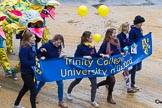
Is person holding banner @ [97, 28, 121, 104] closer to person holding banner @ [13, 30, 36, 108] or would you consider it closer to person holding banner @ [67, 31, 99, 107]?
person holding banner @ [67, 31, 99, 107]

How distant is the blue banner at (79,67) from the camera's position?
8047mm

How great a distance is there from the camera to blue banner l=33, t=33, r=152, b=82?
8.05 metres

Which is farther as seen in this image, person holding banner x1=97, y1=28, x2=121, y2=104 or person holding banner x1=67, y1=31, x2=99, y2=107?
person holding banner x1=97, y1=28, x2=121, y2=104

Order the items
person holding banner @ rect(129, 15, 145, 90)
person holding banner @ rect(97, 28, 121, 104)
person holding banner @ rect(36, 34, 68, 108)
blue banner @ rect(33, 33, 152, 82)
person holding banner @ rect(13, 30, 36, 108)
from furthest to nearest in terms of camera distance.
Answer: person holding banner @ rect(129, 15, 145, 90)
person holding banner @ rect(97, 28, 121, 104)
blue banner @ rect(33, 33, 152, 82)
person holding banner @ rect(36, 34, 68, 108)
person holding banner @ rect(13, 30, 36, 108)

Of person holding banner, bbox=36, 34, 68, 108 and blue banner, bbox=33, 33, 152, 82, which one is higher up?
person holding banner, bbox=36, 34, 68, 108

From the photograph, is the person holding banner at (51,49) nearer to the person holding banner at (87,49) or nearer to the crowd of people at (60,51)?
the crowd of people at (60,51)

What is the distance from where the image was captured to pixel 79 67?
8.34m

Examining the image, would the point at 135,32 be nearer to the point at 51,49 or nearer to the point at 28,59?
the point at 51,49

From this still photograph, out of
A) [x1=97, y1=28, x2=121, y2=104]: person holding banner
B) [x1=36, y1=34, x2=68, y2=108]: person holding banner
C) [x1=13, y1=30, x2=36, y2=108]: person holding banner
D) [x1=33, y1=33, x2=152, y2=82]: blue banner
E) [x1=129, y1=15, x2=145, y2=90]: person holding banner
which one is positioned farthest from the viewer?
[x1=129, y1=15, x2=145, y2=90]: person holding banner

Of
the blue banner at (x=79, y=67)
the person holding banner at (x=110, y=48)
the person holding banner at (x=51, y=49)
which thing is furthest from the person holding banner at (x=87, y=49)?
the person holding banner at (x=51, y=49)

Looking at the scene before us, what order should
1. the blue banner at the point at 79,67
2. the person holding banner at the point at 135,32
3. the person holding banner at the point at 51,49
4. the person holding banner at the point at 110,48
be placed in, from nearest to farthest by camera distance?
the person holding banner at the point at 51,49, the blue banner at the point at 79,67, the person holding banner at the point at 110,48, the person holding banner at the point at 135,32

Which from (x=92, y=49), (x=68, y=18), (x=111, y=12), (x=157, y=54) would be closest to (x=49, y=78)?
(x=92, y=49)

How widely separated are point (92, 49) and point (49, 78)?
99 centimetres

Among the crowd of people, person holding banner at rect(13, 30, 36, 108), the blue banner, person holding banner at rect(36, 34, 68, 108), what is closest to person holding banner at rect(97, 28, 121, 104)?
the crowd of people
